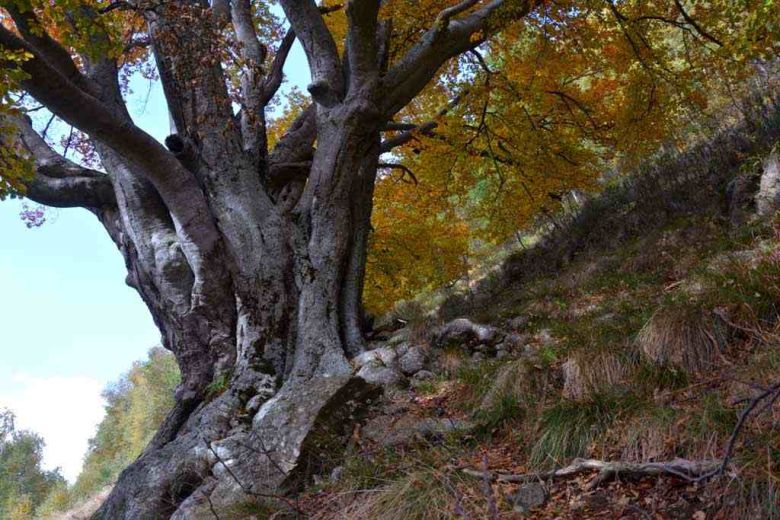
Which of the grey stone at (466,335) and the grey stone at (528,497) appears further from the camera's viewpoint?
the grey stone at (466,335)

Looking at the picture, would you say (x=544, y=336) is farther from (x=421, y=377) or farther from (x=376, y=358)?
(x=376, y=358)

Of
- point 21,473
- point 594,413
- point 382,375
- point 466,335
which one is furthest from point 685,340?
point 21,473

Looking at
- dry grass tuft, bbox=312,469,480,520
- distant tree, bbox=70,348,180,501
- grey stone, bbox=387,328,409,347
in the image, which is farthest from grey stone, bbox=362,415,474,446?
distant tree, bbox=70,348,180,501

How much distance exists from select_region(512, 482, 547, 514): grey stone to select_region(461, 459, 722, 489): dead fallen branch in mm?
89

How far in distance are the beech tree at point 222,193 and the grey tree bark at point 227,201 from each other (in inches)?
0.7

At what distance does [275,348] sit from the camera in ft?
17.4

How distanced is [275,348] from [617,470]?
378 centimetres

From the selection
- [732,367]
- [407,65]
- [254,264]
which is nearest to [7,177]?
[254,264]

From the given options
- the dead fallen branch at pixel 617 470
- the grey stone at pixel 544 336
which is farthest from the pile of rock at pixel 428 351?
the dead fallen branch at pixel 617 470

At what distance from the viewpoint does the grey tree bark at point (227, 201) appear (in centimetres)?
461

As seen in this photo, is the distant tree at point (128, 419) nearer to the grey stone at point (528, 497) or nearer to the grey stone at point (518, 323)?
the grey stone at point (518, 323)

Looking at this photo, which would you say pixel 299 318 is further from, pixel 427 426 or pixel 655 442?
pixel 655 442

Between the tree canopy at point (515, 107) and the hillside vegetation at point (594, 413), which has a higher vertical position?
the tree canopy at point (515, 107)

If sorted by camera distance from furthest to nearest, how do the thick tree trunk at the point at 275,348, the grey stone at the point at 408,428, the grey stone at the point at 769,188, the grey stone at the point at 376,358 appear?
the grey stone at the point at 769,188
the grey stone at the point at 376,358
the thick tree trunk at the point at 275,348
the grey stone at the point at 408,428
